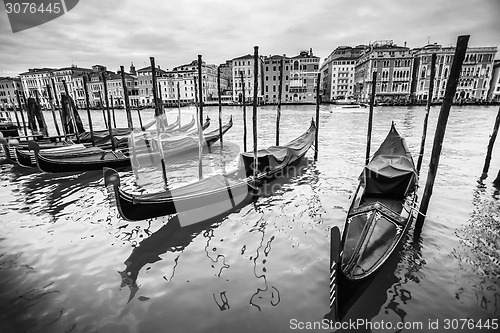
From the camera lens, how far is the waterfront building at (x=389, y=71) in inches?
2053

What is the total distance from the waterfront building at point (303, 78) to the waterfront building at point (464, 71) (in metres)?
20.0

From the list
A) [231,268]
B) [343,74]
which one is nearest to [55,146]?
[231,268]

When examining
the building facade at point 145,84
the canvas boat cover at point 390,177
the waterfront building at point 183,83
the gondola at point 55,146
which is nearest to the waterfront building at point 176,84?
the waterfront building at point 183,83

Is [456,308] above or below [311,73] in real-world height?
below

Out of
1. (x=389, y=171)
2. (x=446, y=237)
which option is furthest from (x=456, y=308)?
(x=389, y=171)

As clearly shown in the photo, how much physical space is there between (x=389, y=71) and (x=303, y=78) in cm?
1797

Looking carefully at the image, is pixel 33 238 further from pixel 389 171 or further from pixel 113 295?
pixel 389 171

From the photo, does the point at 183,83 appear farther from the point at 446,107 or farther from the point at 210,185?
the point at 446,107

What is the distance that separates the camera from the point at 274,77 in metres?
60.2

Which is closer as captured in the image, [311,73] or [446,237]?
[446,237]

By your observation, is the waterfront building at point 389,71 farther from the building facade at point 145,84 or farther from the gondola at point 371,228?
the gondola at point 371,228

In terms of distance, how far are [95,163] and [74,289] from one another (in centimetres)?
724

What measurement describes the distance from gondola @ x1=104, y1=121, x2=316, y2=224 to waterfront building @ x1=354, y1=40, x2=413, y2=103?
52.0 metres

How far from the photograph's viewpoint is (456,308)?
3467 millimetres
